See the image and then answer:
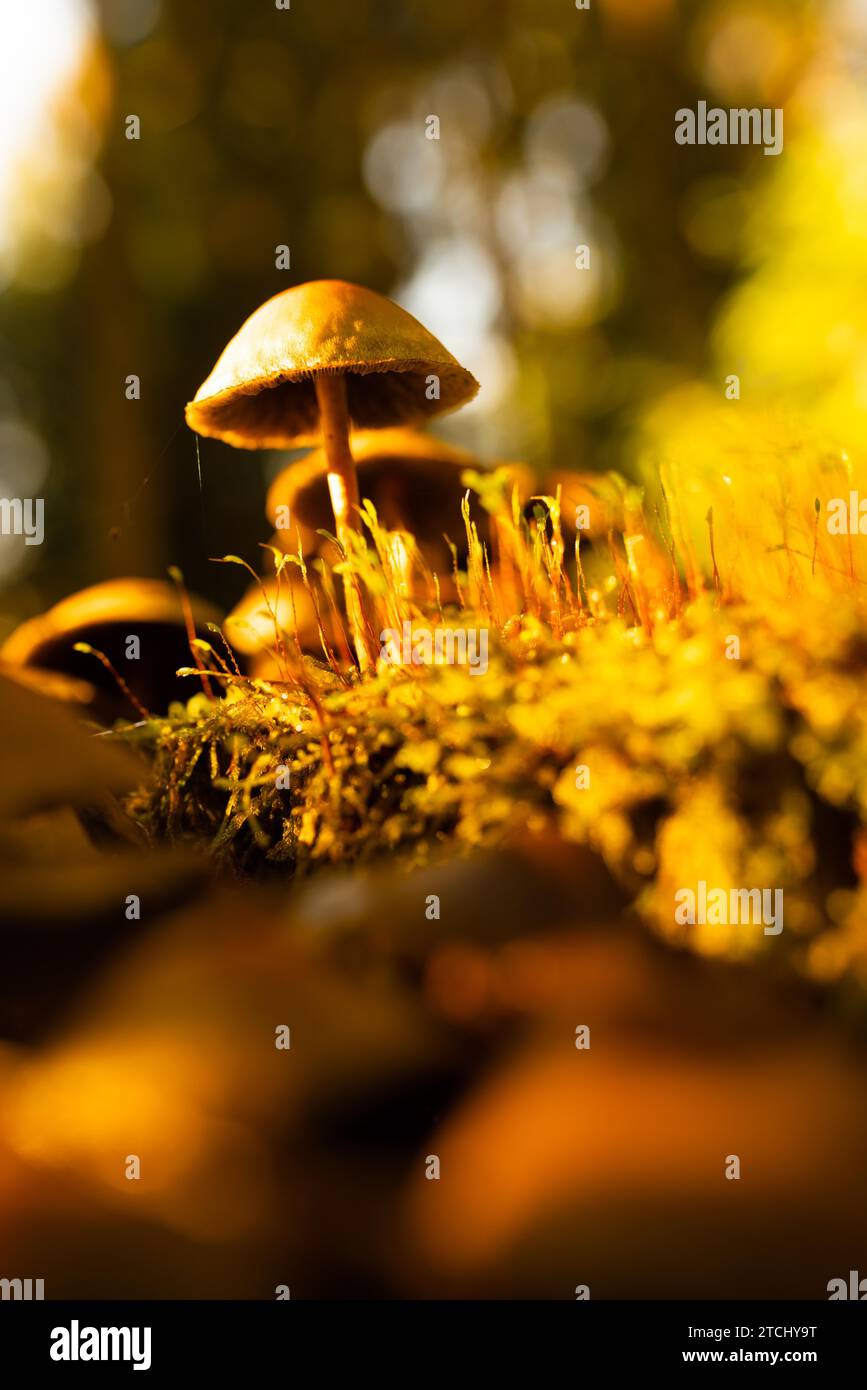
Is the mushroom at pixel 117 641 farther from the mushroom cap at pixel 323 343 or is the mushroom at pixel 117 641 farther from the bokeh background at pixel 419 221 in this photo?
the bokeh background at pixel 419 221

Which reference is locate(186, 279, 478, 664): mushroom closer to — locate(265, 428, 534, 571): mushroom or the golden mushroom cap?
locate(265, 428, 534, 571): mushroom

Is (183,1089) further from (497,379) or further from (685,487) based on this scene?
(497,379)

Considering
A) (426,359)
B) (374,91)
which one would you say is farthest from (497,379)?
(426,359)

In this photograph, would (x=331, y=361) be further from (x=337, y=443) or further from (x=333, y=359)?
(x=337, y=443)

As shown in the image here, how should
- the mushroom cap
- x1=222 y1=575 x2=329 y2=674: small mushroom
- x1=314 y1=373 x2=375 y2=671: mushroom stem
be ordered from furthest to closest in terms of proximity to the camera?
1. x1=222 y1=575 x2=329 y2=674: small mushroom
2. x1=314 y1=373 x2=375 y2=671: mushroom stem
3. the mushroom cap

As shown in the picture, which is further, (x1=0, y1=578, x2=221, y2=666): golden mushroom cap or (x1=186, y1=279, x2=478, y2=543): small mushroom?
(x1=0, y1=578, x2=221, y2=666): golden mushroom cap

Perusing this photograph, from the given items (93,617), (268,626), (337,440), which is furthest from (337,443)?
(93,617)

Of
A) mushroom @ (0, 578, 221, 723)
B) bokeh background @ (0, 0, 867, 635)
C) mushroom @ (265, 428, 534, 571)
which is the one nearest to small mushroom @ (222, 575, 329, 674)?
mushroom @ (0, 578, 221, 723)
